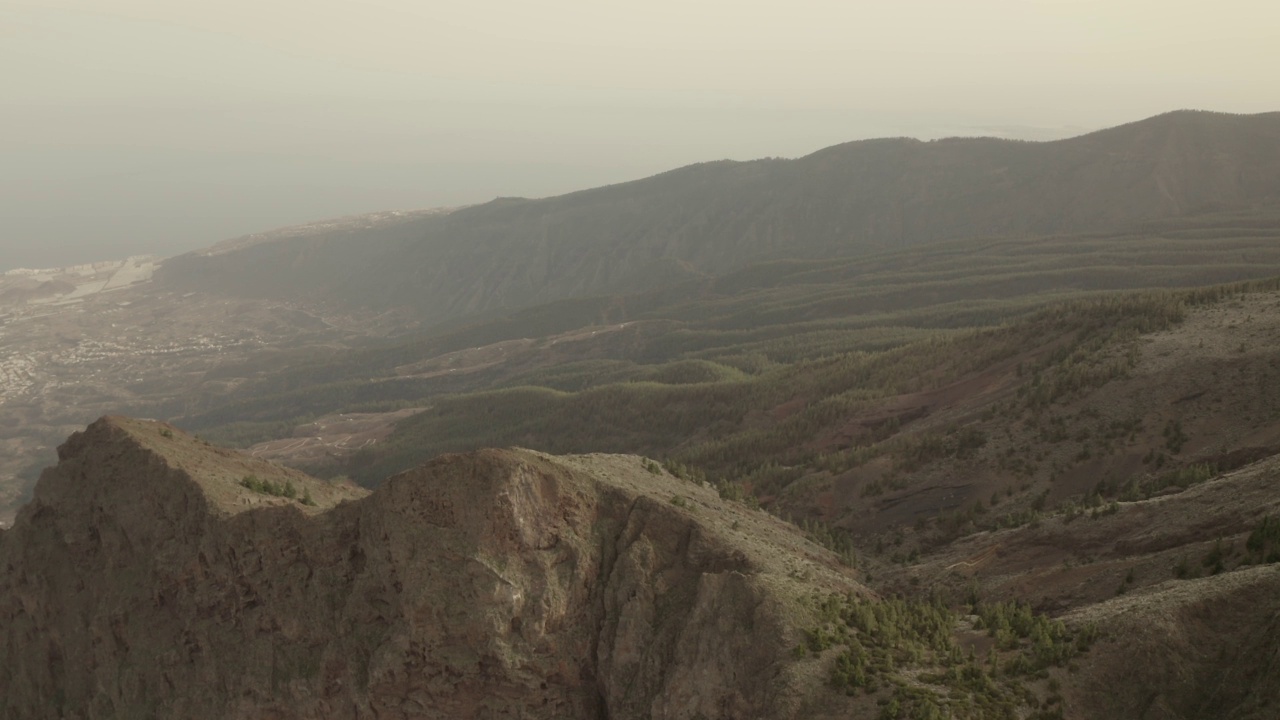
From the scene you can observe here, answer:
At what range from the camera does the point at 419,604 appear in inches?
1045

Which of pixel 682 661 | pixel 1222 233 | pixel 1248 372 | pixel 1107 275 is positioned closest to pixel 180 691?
pixel 682 661

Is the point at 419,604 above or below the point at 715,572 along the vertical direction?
above

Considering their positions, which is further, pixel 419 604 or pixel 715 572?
pixel 715 572

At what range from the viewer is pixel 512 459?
27.7m

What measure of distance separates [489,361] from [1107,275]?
108590mm

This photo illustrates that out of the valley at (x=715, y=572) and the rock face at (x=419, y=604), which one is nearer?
the valley at (x=715, y=572)

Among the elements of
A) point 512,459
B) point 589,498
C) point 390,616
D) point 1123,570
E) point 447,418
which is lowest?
point 447,418

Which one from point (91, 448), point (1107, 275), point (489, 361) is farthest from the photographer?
point (489, 361)

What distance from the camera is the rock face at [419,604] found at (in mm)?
26234

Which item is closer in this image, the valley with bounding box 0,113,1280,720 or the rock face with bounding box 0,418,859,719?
the valley with bounding box 0,113,1280,720

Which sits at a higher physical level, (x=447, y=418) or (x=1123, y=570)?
(x=1123, y=570)

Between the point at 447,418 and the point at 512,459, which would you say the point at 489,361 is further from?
the point at 512,459

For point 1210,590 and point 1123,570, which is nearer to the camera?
point 1210,590

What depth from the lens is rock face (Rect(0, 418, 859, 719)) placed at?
26234 millimetres
